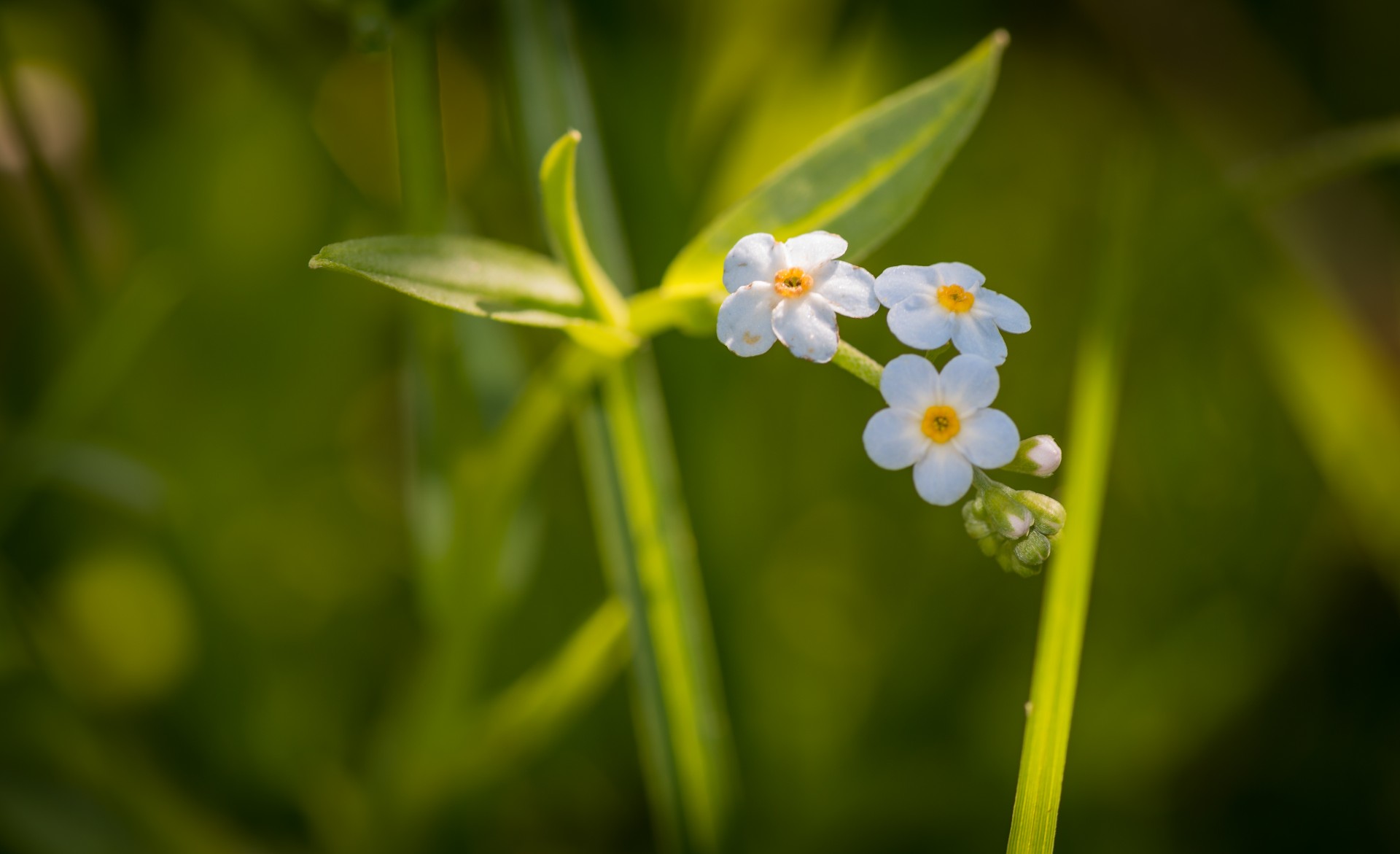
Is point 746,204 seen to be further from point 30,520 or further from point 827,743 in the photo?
point 30,520

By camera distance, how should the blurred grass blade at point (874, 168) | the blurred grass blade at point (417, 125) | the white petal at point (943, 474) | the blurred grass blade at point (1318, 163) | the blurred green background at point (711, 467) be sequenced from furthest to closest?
the blurred green background at point (711, 467) → the blurred grass blade at point (1318, 163) → the blurred grass blade at point (417, 125) → the blurred grass blade at point (874, 168) → the white petal at point (943, 474)

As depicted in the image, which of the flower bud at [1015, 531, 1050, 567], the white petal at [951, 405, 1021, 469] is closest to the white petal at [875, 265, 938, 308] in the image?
the white petal at [951, 405, 1021, 469]

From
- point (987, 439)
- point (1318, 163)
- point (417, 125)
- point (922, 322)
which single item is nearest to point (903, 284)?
point (922, 322)

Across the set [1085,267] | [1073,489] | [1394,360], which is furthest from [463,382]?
[1394,360]

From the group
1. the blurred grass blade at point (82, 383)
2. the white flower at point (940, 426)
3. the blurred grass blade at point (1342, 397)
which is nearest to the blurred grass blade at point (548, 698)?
the white flower at point (940, 426)

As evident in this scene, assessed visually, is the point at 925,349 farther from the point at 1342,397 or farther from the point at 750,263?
the point at 1342,397

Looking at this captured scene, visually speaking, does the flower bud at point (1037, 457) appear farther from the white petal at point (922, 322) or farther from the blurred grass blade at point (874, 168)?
the blurred grass blade at point (874, 168)
